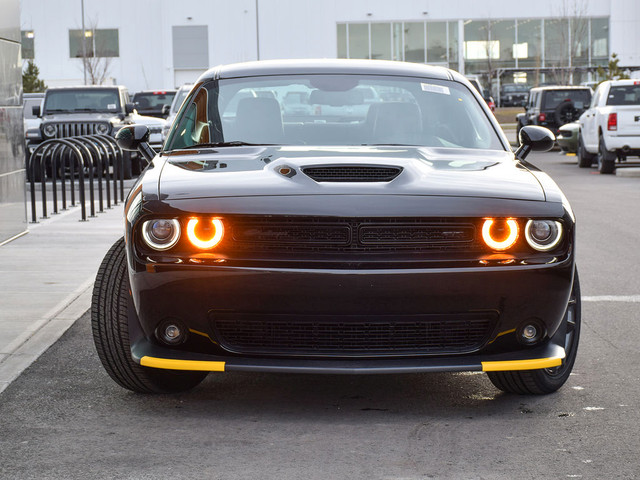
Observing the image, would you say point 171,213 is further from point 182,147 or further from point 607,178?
point 607,178

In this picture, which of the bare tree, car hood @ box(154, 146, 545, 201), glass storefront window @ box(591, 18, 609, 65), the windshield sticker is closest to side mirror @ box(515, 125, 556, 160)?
the windshield sticker

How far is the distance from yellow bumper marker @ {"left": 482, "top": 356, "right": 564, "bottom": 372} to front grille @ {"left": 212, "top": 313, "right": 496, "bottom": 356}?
10 centimetres

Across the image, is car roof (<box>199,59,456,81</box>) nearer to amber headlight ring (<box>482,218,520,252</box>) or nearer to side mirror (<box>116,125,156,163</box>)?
side mirror (<box>116,125,156,163</box>)

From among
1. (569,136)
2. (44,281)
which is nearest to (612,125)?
(569,136)

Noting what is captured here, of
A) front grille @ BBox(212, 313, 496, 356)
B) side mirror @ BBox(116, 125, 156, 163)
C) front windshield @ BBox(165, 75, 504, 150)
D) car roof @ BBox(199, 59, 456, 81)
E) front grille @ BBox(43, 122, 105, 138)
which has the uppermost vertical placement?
car roof @ BBox(199, 59, 456, 81)

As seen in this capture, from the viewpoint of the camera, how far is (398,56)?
6425 cm

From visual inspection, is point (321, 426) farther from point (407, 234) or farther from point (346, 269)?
point (407, 234)

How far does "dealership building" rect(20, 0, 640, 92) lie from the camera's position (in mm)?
63719

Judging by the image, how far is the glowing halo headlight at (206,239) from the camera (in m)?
4.64

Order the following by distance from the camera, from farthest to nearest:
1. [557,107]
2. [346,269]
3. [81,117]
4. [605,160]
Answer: [557,107], [81,117], [605,160], [346,269]

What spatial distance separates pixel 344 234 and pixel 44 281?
16.2 feet

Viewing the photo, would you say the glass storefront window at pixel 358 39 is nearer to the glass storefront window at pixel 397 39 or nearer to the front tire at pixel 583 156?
the glass storefront window at pixel 397 39

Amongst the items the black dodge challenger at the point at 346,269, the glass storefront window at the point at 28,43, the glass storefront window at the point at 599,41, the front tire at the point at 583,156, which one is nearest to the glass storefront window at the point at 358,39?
the glass storefront window at the point at 599,41

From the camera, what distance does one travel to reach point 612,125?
22.3 m
